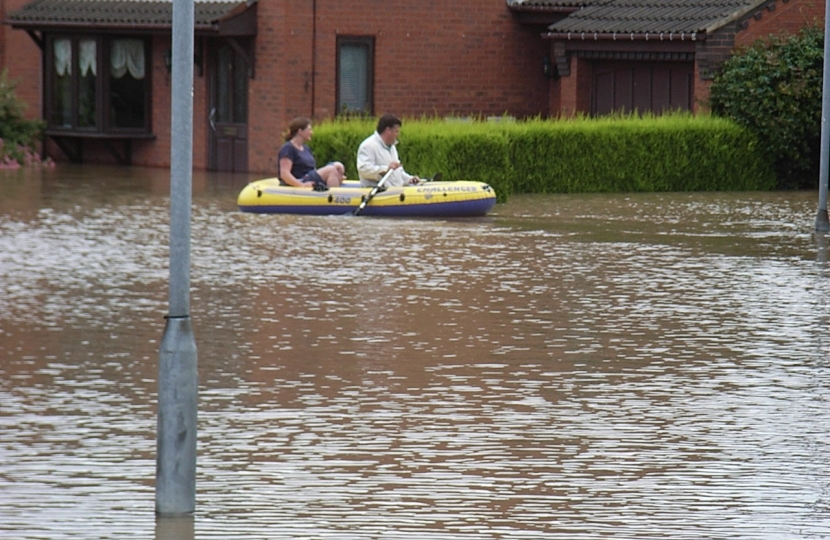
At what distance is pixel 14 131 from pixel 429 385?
22238 mm

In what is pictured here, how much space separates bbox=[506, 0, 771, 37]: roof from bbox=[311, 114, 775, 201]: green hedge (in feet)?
6.06

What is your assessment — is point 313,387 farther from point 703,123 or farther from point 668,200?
point 703,123

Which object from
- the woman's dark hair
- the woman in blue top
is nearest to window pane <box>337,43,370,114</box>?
the woman in blue top

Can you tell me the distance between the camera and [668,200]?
2380 cm

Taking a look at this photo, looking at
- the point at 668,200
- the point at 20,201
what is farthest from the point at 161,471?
the point at 668,200

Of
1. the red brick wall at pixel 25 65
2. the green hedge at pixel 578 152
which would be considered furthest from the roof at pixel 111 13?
the green hedge at pixel 578 152

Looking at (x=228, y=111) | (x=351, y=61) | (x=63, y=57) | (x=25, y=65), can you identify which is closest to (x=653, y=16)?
(x=351, y=61)

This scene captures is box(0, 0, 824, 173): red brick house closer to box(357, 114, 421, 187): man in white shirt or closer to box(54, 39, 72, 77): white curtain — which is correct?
box(54, 39, 72, 77): white curtain

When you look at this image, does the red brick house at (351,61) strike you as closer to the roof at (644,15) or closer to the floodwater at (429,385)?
the roof at (644,15)

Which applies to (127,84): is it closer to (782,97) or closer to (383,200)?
(782,97)

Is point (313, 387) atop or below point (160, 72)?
below

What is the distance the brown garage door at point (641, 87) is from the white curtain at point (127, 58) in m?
8.38

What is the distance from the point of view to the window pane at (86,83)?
102 feet

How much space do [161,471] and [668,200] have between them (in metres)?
17.9
